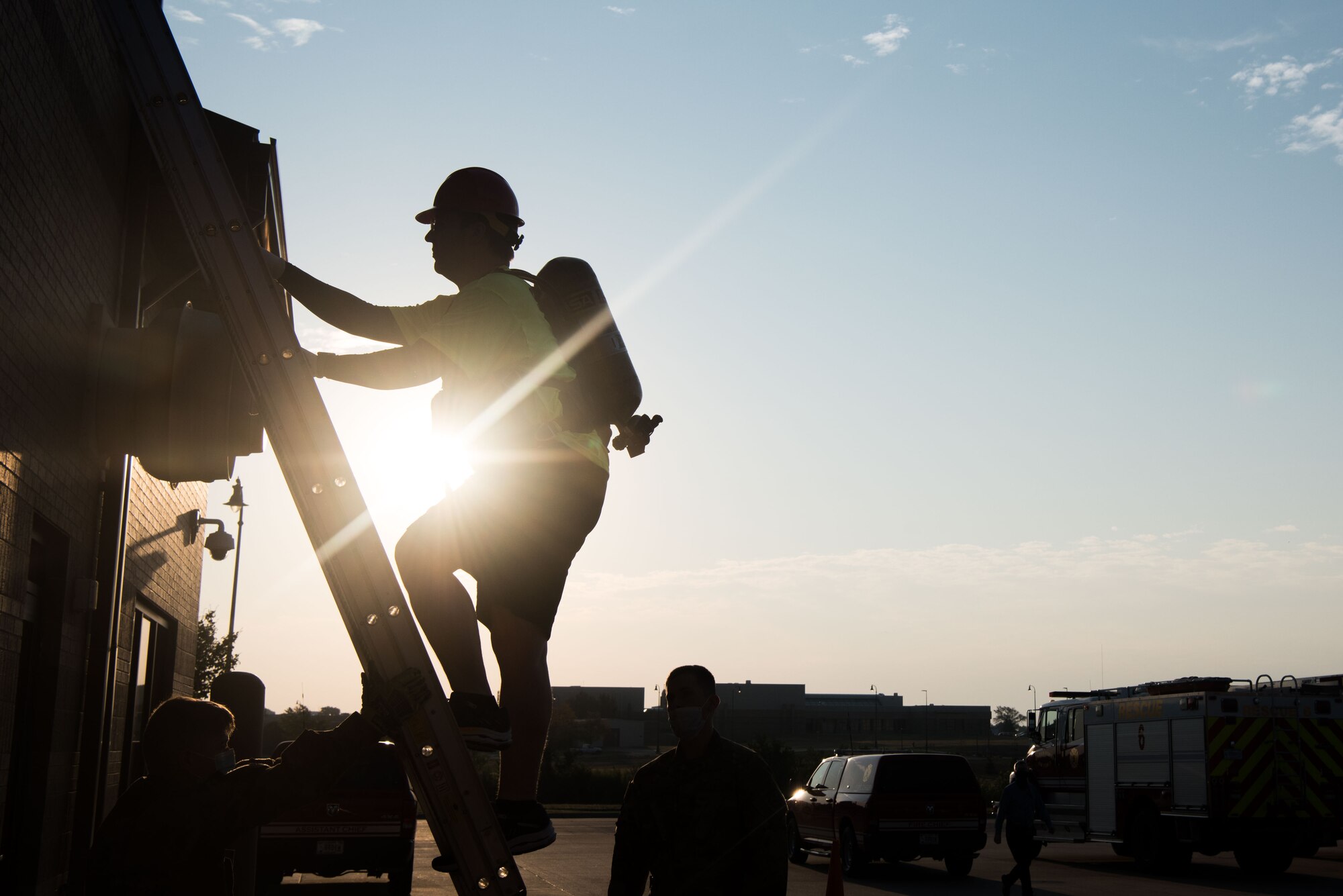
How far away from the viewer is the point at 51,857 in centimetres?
664

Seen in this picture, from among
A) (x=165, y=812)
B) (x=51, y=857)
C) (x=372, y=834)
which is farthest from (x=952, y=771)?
(x=165, y=812)

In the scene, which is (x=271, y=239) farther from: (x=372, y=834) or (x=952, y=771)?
(x=952, y=771)

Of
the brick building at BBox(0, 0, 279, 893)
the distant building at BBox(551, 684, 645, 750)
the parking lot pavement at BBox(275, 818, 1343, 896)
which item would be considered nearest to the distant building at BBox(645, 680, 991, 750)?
the distant building at BBox(551, 684, 645, 750)

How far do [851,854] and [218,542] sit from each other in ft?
38.2

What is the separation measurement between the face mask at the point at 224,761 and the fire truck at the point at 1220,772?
1861 centimetres

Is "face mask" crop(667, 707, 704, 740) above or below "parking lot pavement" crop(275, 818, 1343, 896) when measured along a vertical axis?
above

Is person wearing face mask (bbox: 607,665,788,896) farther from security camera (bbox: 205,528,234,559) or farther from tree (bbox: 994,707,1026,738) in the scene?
tree (bbox: 994,707,1026,738)

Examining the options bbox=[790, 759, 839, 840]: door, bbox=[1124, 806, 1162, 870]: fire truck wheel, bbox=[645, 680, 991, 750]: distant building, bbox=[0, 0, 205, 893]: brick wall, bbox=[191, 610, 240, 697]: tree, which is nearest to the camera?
bbox=[0, 0, 205, 893]: brick wall

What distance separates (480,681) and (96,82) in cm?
493

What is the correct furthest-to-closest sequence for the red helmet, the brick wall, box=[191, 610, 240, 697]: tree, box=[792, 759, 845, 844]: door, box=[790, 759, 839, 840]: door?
1. box=[191, 610, 240, 697]: tree
2. box=[790, 759, 839, 840]: door
3. box=[792, 759, 845, 844]: door
4. the brick wall
5. the red helmet

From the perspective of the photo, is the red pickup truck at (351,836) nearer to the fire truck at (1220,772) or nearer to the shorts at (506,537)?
the fire truck at (1220,772)

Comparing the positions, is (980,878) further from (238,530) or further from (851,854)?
(238,530)

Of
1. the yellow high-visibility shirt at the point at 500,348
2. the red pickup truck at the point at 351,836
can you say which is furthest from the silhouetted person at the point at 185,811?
the red pickup truck at the point at 351,836

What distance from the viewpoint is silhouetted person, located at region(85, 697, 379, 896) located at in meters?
3.53
